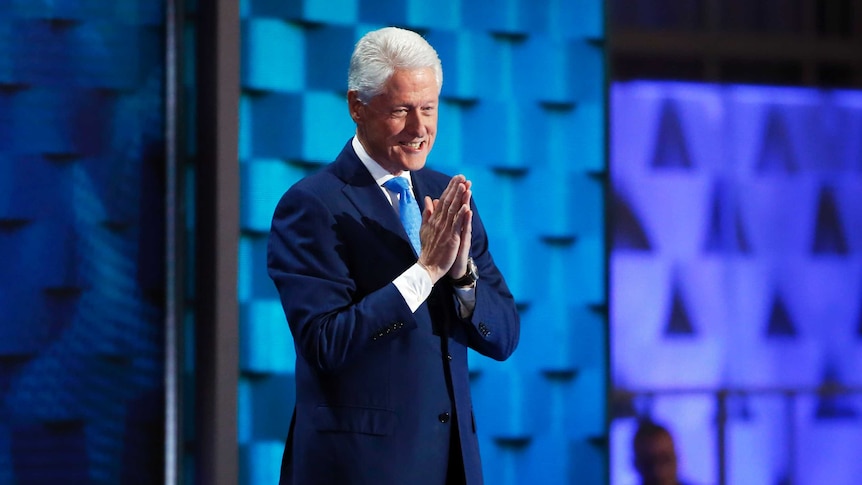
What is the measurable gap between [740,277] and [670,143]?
0.54 m

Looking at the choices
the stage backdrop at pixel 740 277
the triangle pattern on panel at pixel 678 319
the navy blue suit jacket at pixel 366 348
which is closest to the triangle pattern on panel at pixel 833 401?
the stage backdrop at pixel 740 277

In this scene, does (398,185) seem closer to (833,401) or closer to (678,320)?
(678,320)

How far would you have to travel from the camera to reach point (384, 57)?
6.82 ft

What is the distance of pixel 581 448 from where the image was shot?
3.62 metres

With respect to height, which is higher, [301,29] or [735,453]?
[301,29]

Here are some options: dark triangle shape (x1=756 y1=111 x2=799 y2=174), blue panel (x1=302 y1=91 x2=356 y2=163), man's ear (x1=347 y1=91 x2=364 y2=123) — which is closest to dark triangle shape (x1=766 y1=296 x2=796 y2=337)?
dark triangle shape (x1=756 y1=111 x2=799 y2=174)

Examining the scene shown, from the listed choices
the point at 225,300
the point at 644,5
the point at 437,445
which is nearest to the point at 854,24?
the point at 644,5

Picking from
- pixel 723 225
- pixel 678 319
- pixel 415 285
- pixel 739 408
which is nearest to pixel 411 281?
pixel 415 285

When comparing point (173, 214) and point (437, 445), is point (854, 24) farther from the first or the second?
point (437, 445)

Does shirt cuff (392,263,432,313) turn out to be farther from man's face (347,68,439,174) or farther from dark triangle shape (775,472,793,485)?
dark triangle shape (775,472,793,485)

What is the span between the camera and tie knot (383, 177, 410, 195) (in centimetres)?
217

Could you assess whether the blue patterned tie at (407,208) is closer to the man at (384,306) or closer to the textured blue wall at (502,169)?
the man at (384,306)

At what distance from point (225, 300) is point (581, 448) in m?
1.27

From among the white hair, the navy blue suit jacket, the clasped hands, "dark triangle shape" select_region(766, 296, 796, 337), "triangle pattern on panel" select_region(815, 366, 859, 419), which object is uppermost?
the white hair
